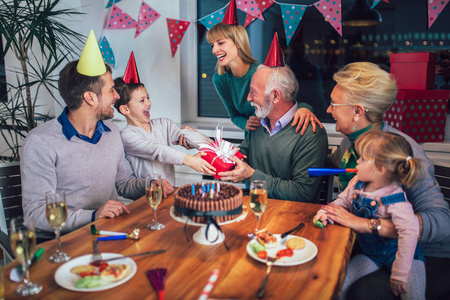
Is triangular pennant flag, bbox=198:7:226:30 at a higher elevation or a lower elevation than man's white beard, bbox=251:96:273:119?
higher

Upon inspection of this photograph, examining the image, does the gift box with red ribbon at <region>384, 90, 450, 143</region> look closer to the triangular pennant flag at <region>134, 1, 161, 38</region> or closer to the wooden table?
the wooden table

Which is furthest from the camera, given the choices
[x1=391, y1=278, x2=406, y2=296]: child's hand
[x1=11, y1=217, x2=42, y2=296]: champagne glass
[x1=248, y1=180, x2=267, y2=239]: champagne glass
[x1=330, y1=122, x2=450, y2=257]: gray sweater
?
[x1=330, y1=122, x2=450, y2=257]: gray sweater

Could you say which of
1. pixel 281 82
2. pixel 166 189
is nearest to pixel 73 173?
pixel 166 189

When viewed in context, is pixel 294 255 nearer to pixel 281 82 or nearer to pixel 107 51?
pixel 281 82

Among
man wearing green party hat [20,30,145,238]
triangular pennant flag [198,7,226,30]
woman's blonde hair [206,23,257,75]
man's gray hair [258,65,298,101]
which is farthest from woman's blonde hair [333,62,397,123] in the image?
triangular pennant flag [198,7,226,30]

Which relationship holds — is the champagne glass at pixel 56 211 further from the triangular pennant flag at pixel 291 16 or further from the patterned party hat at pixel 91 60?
the triangular pennant flag at pixel 291 16

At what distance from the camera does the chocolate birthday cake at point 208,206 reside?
4.41 feet

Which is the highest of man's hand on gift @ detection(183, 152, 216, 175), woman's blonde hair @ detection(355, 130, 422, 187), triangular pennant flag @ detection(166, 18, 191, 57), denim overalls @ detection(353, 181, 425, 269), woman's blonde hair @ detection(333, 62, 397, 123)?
triangular pennant flag @ detection(166, 18, 191, 57)

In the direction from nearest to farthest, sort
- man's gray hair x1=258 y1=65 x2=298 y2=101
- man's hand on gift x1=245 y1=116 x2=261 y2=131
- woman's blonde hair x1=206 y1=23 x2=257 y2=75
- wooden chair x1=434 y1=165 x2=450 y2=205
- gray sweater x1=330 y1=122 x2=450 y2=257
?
gray sweater x1=330 y1=122 x2=450 y2=257
wooden chair x1=434 y1=165 x2=450 y2=205
man's gray hair x1=258 y1=65 x2=298 y2=101
man's hand on gift x1=245 y1=116 x2=261 y2=131
woman's blonde hair x1=206 y1=23 x2=257 y2=75

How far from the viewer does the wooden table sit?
1.12m

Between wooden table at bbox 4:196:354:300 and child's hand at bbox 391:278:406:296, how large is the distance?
0.72ft

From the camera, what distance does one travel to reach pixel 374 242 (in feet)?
5.61

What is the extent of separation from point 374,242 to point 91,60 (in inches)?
58.1

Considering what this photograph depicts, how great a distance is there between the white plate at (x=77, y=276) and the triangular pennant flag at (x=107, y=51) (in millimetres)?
2602
